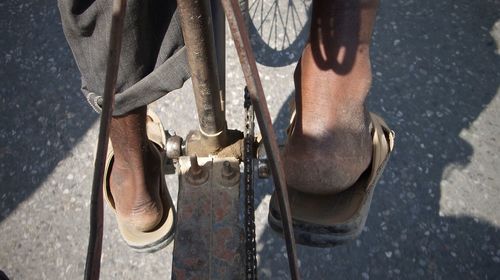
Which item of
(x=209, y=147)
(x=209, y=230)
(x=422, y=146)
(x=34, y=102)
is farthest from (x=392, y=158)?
(x=34, y=102)

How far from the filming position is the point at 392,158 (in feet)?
5.54

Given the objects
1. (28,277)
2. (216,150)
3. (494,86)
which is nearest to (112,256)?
(28,277)

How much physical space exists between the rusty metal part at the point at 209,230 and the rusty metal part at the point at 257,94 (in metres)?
0.28

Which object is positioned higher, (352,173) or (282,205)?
(282,205)

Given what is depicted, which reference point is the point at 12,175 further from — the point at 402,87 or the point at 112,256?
the point at 402,87

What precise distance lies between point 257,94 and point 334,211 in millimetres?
495

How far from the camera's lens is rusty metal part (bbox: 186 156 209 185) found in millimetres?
847

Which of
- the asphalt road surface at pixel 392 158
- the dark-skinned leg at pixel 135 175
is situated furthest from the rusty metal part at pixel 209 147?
the asphalt road surface at pixel 392 158

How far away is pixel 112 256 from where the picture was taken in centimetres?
150

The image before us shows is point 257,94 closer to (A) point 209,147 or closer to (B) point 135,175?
(A) point 209,147

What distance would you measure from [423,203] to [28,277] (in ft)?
4.63

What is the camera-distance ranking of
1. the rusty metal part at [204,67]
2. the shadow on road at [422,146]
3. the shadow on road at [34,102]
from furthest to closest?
1. the shadow on road at [34,102]
2. the shadow on road at [422,146]
3. the rusty metal part at [204,67]

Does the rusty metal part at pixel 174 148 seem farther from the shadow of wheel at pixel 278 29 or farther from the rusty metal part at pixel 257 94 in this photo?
the shadow of wheel at pixel 278 29

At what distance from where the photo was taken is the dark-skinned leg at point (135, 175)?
96 cm
